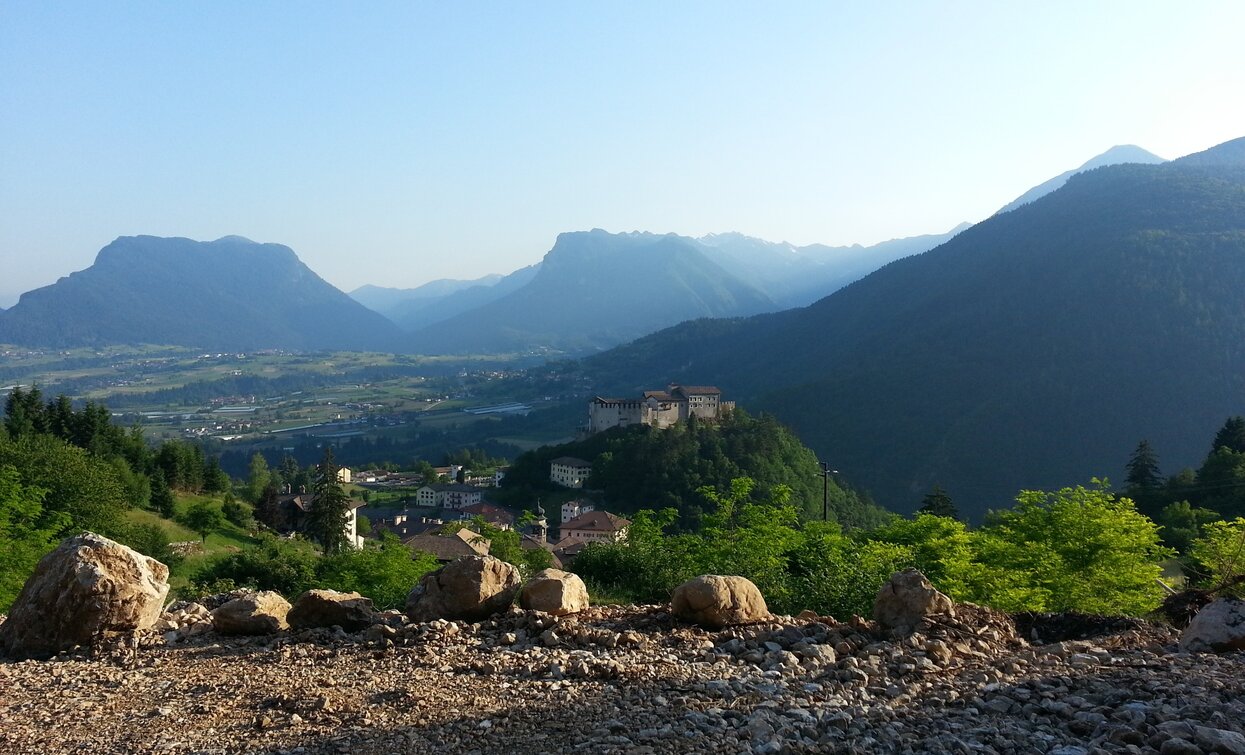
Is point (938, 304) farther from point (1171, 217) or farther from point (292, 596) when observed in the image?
point (292, 596)

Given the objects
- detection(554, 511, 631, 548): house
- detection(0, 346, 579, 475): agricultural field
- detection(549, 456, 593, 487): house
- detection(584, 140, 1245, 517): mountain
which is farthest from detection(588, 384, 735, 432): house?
detection(0, 346, 579, 475): agricultural field

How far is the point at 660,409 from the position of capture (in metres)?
87.8

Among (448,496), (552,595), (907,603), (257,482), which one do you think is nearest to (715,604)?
(552,595)

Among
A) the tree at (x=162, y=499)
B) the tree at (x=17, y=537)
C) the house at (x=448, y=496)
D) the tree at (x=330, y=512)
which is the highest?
the tree at (x=17, y=537)

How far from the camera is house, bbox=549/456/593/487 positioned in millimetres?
79750

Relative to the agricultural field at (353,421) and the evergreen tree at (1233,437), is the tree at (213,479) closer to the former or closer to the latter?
the agricultural field at (353,421)

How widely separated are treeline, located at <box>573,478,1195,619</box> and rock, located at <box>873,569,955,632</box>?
2.97m

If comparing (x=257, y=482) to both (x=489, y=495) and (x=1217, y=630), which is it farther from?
(x=1217, y=630)

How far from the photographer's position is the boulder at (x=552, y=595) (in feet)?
27.8

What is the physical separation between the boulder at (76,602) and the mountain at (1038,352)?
84672mm

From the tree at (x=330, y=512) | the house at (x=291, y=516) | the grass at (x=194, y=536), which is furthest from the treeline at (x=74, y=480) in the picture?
the tree at (x=330, y=512)

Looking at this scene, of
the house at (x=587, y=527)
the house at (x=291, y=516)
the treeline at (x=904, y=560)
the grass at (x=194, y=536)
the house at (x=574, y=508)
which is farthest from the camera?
the house at (x=574, y=508)

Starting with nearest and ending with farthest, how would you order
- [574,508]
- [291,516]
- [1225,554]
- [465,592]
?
[465,592] → [1225,554] → [291,516] → [574,508]

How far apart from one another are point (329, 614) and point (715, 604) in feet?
15.1
